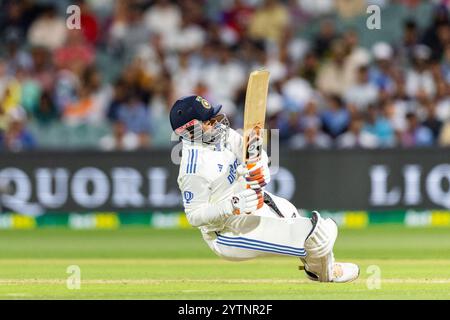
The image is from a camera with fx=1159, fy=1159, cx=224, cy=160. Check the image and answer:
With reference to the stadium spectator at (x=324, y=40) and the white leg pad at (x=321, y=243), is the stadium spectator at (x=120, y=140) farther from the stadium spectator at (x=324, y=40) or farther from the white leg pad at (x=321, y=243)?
the white leg pad at (x=321, y=243)

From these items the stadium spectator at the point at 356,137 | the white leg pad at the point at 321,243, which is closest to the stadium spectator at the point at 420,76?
the stadium spectator at the point at 356,137

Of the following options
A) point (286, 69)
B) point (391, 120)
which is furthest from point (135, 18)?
point (391, 120)

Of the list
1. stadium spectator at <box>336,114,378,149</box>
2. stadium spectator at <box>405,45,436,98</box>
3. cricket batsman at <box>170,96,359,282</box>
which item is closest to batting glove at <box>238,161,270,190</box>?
cricket batsman at <box>170,96,359,282</box>

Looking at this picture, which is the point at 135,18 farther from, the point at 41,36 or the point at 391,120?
the point at 391,120

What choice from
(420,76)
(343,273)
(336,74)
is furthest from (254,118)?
(420,76)

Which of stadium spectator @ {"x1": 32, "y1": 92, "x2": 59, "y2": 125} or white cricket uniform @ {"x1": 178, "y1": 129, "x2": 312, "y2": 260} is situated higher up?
stadium spectator @ {"x1": 32, "y1": 92, "x2": 59, "y2": 125}

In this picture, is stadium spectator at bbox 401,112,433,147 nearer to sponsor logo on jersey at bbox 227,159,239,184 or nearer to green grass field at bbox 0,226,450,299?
green grass field at bbox 0,226,450,299

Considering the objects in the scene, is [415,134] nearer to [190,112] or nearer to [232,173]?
[232,173]
